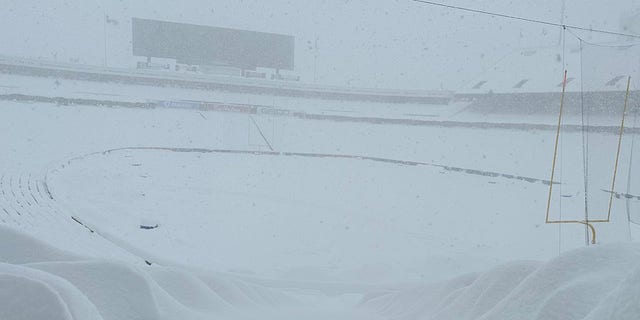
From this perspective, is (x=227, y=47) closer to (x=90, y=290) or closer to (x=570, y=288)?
(x=90, y=290)

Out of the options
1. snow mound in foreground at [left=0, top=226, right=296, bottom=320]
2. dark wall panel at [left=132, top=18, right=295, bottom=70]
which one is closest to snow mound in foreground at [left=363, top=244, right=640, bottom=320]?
snow mound in foreground at [left=0, top=226, right=296, bottom=320]

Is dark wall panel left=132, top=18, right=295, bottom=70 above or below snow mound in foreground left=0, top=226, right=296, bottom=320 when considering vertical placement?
above

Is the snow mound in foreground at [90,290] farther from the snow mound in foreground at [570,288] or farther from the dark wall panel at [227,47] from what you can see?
the dark wall panel at [227,47]

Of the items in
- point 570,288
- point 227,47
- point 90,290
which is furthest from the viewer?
point 227,47

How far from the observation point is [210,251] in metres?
4.97

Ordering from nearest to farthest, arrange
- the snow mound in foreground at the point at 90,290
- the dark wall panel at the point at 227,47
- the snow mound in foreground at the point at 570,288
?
the snow mound in foreground at the point at 570,288 < the snow mound in foreground at the point at 90,290 < the dark wall panel at the point at 227,47

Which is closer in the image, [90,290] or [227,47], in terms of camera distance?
[90,290]

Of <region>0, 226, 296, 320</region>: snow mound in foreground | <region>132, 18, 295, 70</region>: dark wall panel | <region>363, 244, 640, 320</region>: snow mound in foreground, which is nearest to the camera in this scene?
<region>363, 244, 640, 320</region>: snow mound in foreground

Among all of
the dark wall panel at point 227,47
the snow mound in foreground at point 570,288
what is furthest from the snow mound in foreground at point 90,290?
the dark wall panel at point 227,47

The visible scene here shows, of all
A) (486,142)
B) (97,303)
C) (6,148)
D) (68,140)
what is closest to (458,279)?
(97,303)

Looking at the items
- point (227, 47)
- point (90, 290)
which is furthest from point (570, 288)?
point (227, 47)

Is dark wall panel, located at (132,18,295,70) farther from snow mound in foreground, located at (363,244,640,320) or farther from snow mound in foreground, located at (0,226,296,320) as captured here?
snow mound in foreground, located at (363,244,640,320)

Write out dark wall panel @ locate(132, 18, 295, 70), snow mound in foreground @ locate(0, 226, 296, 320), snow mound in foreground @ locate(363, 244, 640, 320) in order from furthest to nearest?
1. dark wall panel @ locate(132, 18, 295, 70)
2. snow mound in foreground @ locate(0, 226, 296, 320)
3. snow mound in foreground @ locate(363, 244, 640, 320)

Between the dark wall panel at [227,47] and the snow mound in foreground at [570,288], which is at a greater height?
the dark wall panel at [227,47]
